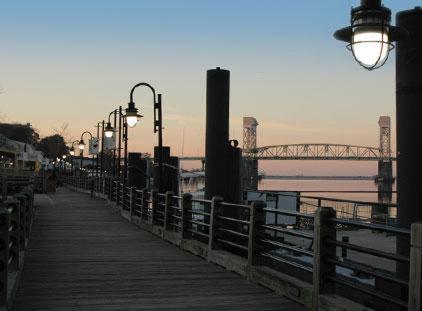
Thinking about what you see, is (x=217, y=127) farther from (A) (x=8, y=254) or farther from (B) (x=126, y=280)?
(A) (x=8, y=254)

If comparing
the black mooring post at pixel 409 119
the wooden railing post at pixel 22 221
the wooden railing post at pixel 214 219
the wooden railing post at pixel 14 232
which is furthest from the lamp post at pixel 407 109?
the wooden railing post at pixel 22 221

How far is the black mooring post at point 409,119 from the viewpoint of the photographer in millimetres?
6840

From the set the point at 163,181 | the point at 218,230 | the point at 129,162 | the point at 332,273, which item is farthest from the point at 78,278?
the point at 129,162

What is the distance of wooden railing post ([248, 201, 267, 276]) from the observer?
9648 millimetres

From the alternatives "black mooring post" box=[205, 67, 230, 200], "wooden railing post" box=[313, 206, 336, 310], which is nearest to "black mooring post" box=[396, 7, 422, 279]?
"wooden railing post" box=[313, 206, 336, 310]

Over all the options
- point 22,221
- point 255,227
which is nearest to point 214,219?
point 255,227

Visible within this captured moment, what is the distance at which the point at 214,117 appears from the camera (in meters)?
13.4

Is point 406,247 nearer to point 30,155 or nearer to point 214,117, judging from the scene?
point 214,117

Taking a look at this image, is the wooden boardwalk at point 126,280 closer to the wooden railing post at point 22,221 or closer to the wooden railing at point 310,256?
the wooden railing at point 310,256

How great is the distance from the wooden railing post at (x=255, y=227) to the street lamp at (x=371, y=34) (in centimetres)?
378

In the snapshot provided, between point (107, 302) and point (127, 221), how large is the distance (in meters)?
14.7

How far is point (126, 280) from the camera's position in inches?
392

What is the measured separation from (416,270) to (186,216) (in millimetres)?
8839

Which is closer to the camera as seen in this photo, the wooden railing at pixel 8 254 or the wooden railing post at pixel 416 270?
the wooden railing post at pixel 416 270
